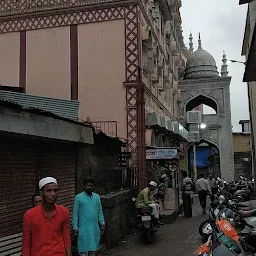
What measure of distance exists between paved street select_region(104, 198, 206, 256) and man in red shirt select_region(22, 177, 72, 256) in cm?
471

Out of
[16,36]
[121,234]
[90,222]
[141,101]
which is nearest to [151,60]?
[141,101]

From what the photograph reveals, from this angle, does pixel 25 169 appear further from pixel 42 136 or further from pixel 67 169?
pixel 67 169

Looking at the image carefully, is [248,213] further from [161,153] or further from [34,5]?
[34,5]

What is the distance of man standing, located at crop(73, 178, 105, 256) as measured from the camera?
5.41 metres

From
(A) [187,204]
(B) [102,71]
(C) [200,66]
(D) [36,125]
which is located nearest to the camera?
(D) [36,125]

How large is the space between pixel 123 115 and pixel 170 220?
4.00m

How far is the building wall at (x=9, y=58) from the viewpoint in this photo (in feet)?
49.9

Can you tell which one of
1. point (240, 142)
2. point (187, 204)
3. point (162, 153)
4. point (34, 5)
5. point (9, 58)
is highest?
point (34, 5)

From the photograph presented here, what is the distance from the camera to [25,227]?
3379mm

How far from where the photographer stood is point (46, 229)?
3.39 metres

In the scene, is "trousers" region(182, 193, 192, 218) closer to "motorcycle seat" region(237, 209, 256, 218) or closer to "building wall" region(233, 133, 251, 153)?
"motorcycle seat" region(237, 209, 256, 218)

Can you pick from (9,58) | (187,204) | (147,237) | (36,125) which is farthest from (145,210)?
(9,58)

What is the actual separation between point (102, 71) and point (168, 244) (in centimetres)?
749

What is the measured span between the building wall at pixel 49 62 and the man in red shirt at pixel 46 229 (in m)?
11.2
